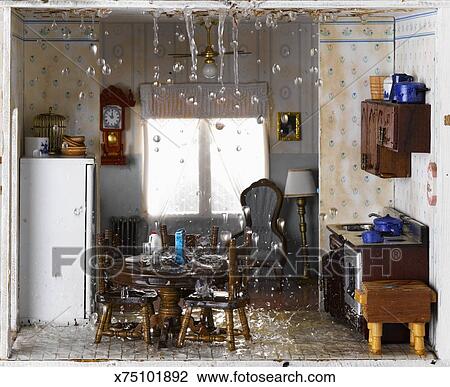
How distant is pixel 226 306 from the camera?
→ 7.85 meters

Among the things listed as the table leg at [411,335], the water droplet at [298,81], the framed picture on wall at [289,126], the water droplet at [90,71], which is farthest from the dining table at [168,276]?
the water droplet at [298,81]

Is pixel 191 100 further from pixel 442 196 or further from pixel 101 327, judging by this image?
pixel 442 196

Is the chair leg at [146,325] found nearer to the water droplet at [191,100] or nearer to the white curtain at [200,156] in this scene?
the white curtain at [200,156]

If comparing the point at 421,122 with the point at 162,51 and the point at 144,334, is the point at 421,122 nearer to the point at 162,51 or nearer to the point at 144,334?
the point at 144,334

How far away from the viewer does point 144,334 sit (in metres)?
8.18

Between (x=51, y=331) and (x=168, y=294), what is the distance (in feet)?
4.04

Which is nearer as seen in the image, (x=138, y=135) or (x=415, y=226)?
(x=415, y=226)

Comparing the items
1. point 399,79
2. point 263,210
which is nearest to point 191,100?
point 263,210

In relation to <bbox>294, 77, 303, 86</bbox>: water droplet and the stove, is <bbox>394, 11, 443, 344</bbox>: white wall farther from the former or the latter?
<bbox>294, 77, 303, 86</bbox>: water droplet

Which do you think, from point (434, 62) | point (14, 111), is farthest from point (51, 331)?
point (434, 62)

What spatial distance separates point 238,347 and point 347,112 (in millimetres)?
2810

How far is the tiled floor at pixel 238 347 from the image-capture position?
7.82m

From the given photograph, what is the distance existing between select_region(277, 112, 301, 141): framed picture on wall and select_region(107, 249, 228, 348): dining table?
3.65m

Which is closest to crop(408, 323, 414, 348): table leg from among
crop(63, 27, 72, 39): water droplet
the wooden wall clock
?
crop(63, 27, 72, 39): water droplet
